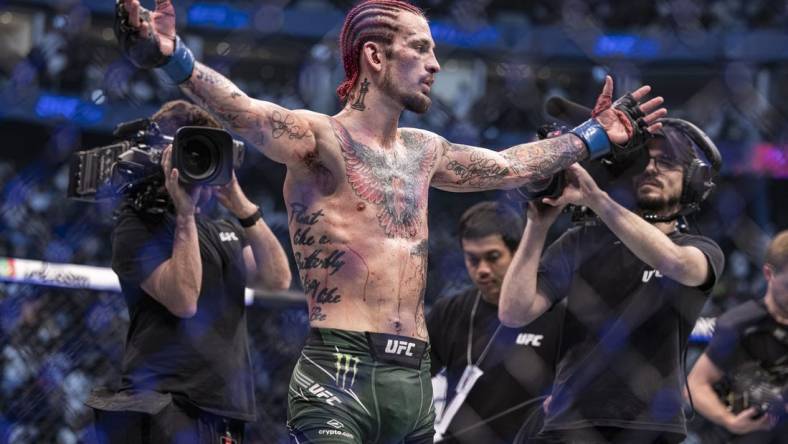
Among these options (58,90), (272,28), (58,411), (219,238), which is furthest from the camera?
(272,28)

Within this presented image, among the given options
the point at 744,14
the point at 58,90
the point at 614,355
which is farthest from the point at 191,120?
the point at 744,14

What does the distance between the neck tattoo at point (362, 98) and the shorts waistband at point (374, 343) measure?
1.37 feet

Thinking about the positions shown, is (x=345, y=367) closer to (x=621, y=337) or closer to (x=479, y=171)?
(x=479, y=171)

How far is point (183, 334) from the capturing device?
2.26m

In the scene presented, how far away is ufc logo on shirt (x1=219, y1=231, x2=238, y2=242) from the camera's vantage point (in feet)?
8.05

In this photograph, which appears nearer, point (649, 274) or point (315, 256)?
point (315, 256)

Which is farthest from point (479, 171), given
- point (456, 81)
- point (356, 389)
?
point (456, 81)

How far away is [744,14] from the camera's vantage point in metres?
8.49

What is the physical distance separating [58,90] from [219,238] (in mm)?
6331

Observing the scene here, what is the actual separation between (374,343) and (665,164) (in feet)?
2.83

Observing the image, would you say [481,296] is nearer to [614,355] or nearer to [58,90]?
[614,355]

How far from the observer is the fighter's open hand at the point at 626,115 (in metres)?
2.15

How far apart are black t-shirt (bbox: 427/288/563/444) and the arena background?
117 centimetres

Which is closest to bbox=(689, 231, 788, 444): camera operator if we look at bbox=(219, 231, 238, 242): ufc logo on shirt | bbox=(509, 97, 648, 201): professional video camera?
bbox=(509, 97, 648, 201): professional video camera
